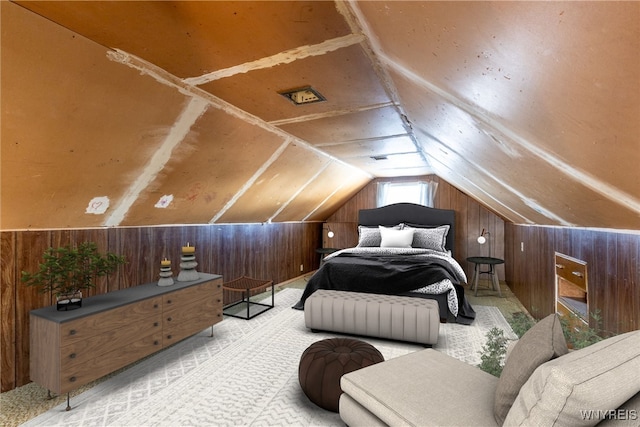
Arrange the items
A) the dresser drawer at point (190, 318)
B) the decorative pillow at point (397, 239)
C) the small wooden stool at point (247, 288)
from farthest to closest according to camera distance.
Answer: the decorative pillow at point (397, 239)
the small wooden stool at point (247, 288)
the dresser drawer at point (190, 318)

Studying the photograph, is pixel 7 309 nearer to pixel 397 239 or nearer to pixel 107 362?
pixel 107 362

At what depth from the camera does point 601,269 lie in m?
1.84

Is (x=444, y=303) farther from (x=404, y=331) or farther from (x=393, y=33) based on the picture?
(x=393, y=33)

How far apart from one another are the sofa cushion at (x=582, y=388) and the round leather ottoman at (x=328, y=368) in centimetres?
101

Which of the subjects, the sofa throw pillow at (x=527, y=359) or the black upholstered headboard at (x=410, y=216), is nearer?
the sofa throw pillow at (x=527, y=359)

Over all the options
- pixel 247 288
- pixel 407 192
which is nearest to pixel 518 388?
pixel 247 288

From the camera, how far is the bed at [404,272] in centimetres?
324

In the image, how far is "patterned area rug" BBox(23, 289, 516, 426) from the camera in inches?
68.2

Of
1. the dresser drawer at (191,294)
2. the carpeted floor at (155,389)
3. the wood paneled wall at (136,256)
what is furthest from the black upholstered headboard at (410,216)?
the dresser drawer at (191,294)

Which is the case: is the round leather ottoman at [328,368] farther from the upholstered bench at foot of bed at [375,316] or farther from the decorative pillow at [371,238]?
the decorative pillow at [371,238]

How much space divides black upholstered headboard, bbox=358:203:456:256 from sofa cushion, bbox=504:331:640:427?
4.47 m

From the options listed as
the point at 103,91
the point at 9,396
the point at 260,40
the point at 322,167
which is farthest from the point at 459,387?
the point at 322,167

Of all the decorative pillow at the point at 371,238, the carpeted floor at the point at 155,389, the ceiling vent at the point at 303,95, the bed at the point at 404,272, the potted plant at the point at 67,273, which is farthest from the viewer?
the decorative pillow at the point at 371,238

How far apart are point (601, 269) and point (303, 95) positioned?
7.24ft
